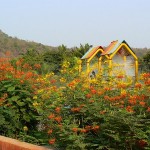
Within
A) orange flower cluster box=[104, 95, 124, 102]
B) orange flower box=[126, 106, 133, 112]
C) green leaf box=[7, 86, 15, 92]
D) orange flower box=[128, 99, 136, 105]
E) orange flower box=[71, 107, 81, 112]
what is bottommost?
orange flower box=[71, 107, 81, 112]

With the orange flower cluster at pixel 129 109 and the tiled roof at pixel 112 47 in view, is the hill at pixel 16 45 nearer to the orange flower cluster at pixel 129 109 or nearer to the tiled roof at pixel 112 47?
the tiled roof at pixel 112 47

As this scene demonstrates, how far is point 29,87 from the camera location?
757cm

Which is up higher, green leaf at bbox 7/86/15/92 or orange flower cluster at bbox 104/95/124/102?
green leaf at bbox 7/86/15/92

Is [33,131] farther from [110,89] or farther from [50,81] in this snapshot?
[110,89]

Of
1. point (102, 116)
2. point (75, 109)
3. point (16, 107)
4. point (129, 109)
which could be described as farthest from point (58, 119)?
point (16, 107)

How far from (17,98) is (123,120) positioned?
130 inches

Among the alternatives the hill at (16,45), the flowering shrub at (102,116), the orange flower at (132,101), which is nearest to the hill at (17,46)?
the hill at (16,45)

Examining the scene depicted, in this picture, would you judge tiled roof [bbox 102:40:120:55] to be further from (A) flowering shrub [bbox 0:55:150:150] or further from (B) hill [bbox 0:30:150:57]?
(B) hill [bbox 0:30:150:57]

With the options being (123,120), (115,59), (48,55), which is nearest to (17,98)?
(123,120)

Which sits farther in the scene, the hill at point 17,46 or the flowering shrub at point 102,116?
the hill at point 17,46

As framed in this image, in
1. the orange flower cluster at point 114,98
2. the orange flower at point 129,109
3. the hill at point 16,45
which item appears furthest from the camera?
the hill at point 16,45

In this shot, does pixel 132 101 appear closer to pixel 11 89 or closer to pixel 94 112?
pixel 94 112

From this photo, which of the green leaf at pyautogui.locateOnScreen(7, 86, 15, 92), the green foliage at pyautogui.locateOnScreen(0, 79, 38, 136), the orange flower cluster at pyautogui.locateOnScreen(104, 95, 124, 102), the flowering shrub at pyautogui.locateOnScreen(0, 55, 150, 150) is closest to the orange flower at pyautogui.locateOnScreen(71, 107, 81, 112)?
the flowering shrub at pyautogui.locateOnScreen(0, 55, 150, 150)

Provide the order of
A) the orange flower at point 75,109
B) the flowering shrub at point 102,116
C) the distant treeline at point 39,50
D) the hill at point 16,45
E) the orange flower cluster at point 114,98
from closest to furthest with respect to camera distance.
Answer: the flowering shrub at point 102,116, the orange flower cluster at point 114,98, the orange flower at point 75,109, the distant treeline at point 39,50, the hill at point 16,45
